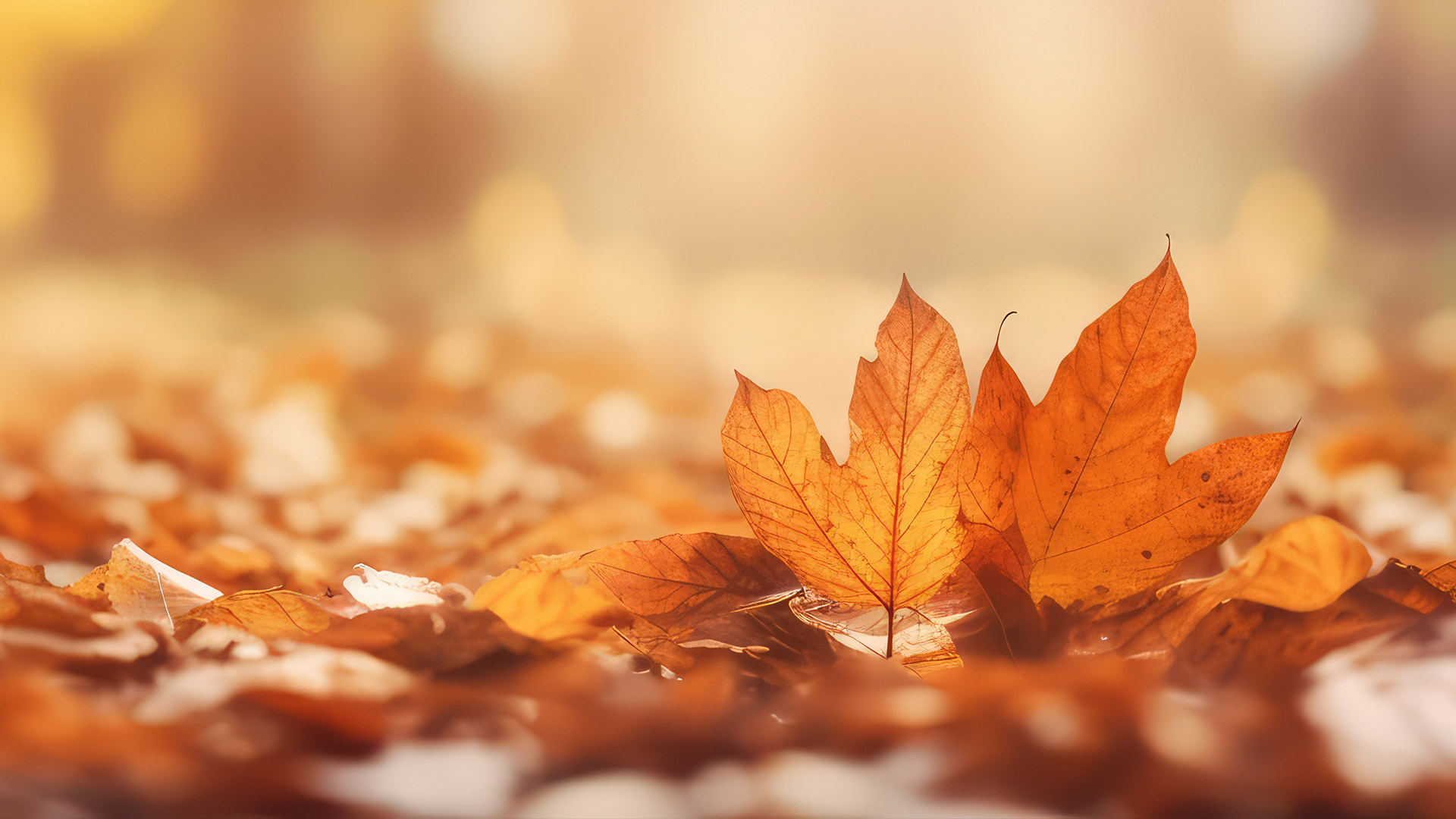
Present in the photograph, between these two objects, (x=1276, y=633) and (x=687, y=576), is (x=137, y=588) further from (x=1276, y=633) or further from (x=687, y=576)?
(x=1276, y=633)

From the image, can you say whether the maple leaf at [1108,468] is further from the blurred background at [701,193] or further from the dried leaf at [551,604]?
the blurred background at [701,193]

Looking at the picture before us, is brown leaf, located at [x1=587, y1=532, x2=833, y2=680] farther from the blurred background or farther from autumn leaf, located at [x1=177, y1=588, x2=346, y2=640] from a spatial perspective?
the blurred background

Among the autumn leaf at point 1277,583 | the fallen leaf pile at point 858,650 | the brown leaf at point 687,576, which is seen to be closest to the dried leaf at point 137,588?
the fallen leaf pile at point 858,650

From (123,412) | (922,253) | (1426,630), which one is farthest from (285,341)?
(1426,630)

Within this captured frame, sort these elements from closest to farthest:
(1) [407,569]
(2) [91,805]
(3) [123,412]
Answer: (2) [91,805], (1) [407,569], (3) [123,412]

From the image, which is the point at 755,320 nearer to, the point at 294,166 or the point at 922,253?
the point at 922,253

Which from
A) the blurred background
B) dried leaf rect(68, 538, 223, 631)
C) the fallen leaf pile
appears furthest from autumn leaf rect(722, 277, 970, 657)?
the blurred background

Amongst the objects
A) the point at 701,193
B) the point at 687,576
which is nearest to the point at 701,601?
the point at 687,576
